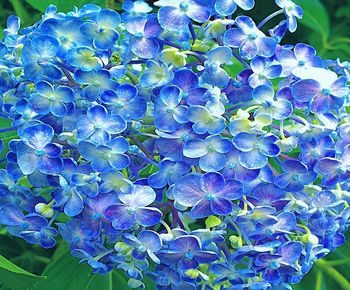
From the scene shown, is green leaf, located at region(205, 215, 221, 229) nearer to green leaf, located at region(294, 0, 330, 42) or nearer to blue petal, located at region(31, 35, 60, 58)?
blue petal, located at region(31, 35, 60, 58)

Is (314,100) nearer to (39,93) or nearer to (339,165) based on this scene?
(339,165)

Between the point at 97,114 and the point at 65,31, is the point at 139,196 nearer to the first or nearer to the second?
the point at 97,114

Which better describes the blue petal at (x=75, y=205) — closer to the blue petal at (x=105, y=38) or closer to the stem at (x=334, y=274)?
the blue petal at (x=105, y=38)

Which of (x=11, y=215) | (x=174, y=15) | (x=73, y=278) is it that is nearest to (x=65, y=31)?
(x=174, y=15)

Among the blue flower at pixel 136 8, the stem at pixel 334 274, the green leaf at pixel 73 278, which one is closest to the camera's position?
the blue flower at pixel 136 8

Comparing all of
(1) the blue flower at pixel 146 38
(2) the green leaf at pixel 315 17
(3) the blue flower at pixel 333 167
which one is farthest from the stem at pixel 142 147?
(2) the green leaf at pixel 315 17

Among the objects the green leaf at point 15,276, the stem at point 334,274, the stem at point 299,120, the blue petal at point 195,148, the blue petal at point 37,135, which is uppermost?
the blue petal at point 37,135

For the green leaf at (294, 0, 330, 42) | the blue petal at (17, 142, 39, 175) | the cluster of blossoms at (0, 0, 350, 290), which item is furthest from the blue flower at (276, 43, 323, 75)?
the green leaf at (294, 0, 330, 42)
